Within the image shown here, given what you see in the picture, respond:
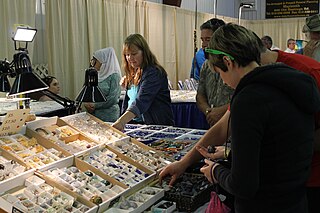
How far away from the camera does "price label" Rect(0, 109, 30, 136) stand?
1876 mm

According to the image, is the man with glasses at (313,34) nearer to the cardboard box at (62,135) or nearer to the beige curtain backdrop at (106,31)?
the cardboard box at (62,135)

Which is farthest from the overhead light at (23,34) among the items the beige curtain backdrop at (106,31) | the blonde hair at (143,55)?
the beige curtain backdrop at (106,31)

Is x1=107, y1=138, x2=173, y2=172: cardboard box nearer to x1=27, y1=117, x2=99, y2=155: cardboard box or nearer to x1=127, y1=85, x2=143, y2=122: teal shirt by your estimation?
x1=27, y1=117, x2=99, y2=155: cardboard box

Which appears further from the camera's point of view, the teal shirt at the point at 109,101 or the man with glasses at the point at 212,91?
the teal shirt at the point at 109,101

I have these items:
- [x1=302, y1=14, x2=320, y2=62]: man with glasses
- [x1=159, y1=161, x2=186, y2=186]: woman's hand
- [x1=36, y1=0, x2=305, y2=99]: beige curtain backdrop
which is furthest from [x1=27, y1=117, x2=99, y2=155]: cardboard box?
[x1=36, y1=0, x2=305, y2=99]: beige curtain backdrop

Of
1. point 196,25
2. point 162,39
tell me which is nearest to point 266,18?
point 196,25

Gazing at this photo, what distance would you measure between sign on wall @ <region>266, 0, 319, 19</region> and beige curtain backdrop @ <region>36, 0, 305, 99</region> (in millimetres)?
3159

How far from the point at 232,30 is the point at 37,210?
36.0 inches

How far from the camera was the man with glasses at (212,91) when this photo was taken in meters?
2.72

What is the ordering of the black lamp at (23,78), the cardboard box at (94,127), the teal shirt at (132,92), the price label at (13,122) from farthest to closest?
the teal shirt at (132,92) < the cardboard box at (94,127) < the price label at (13,122) < the black lamp at (23,78)

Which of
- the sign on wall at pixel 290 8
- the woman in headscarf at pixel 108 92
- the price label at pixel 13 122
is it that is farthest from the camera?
the sign on wall at pixel 290 8

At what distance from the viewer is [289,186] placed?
48.5 inches

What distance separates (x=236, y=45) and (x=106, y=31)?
5174 mm

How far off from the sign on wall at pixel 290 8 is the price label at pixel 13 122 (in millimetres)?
10681
